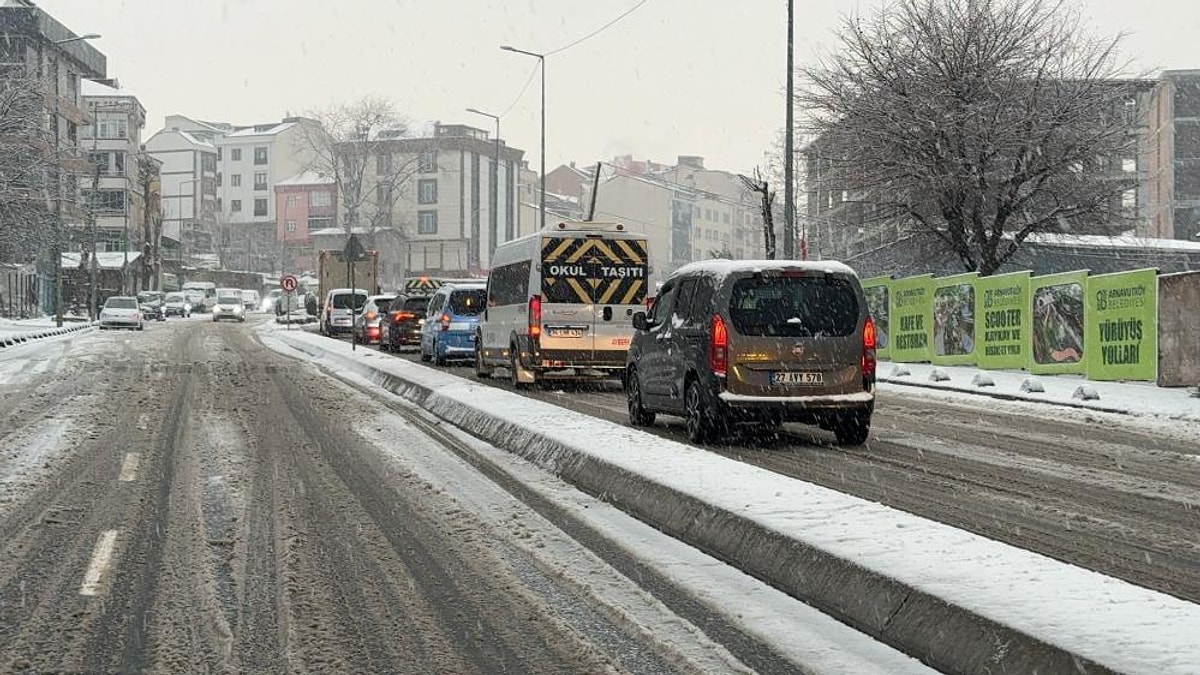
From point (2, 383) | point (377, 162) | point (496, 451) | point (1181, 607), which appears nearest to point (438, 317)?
point (2, 383)

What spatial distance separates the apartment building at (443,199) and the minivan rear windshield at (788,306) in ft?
311

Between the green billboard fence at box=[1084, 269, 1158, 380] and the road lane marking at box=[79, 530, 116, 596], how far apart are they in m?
17.0

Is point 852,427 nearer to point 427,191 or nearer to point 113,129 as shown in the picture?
point 113,129

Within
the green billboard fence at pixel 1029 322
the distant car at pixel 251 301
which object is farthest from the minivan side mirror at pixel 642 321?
the distant car at pixel 251 301

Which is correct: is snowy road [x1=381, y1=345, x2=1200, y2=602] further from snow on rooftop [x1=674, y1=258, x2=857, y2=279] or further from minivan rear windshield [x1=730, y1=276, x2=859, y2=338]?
snow on rooftop [x1=674, y1=258, x2=857, y2=279]

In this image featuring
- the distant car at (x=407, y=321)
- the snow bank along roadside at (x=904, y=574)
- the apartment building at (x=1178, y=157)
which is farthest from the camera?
the apartment building at (x=1178, y=157)

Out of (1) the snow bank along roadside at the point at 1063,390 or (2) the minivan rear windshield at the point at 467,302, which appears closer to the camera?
(1) the snow bank along roadside at the point at 1063,390

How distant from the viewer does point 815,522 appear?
23.7 ft

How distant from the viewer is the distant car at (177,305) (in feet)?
284

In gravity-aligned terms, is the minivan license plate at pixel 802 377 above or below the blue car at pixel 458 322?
below

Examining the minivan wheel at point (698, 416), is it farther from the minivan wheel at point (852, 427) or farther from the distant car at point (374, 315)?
the distant car at point (374, 315)

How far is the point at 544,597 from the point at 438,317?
22594 millimetres

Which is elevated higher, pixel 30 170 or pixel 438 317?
pixel 30 170

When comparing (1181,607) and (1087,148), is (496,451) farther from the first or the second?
(1087,148)
